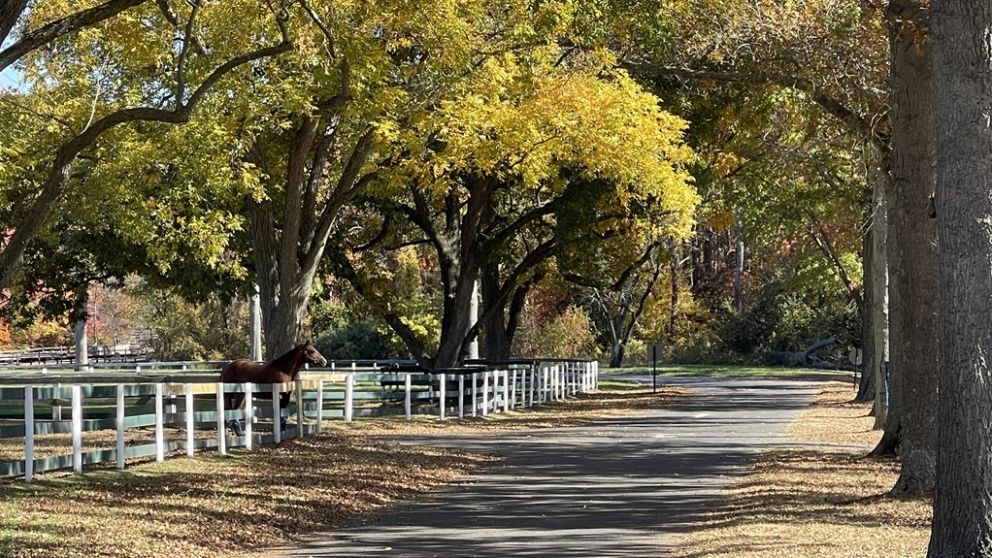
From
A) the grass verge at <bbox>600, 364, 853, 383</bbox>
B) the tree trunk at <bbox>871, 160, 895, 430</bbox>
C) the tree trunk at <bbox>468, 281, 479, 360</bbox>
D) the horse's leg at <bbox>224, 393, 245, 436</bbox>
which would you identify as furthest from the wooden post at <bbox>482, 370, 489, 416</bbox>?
the grass verge at <bbox>600, 364, 853, 383</bbox>

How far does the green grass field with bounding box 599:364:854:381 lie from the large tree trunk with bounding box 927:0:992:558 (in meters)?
53.8

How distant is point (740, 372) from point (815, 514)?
5774 centimetres

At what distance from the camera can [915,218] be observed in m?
18.3

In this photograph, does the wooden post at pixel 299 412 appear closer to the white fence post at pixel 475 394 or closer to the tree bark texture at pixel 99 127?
the tree bark texture at pixel 99 127

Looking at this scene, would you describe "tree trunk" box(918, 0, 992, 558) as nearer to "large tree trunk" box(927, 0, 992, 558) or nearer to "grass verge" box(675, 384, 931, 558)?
"large tree trunk" box(927, 0, 992, 558)

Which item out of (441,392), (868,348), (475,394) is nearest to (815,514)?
(441,392)

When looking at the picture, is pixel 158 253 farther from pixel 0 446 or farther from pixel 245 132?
pixel 0 446

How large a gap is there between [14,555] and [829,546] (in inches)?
266

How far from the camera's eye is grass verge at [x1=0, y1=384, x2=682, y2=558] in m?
13.9

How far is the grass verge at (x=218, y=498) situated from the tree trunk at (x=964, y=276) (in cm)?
642

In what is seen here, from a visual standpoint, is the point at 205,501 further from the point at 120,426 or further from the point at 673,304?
the point at 673,304

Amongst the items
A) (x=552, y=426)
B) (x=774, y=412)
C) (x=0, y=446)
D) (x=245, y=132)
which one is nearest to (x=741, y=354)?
(x=774, y=412)

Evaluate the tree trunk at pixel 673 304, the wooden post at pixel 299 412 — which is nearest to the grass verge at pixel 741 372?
the tree trunk at pixel 673 304

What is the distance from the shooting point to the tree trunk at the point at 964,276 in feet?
35.1
